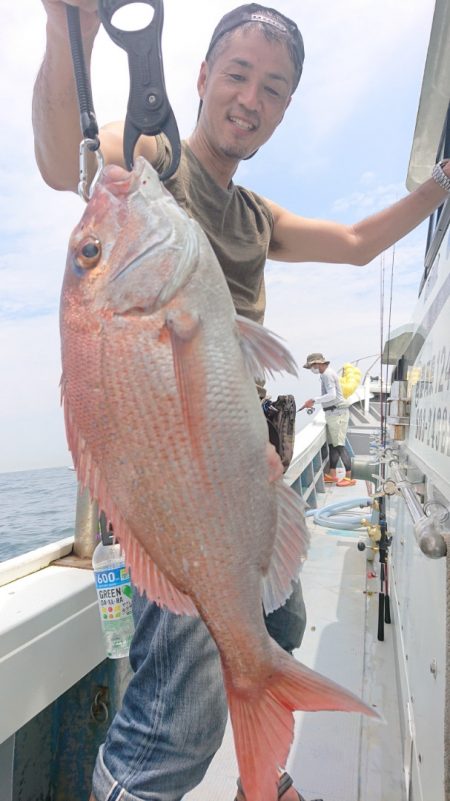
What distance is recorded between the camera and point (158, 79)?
3.75 feet

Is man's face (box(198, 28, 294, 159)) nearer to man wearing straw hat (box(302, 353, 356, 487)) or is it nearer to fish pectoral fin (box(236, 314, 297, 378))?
fish pectoral fin (box(236, 314, 297, 378))

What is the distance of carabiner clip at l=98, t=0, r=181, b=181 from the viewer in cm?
112

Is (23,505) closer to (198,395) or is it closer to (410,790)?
(410,790)

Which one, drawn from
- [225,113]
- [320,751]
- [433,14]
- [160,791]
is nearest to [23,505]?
[320,751]

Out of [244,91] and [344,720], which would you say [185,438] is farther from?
[344,720]

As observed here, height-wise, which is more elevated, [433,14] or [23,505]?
[433,14]

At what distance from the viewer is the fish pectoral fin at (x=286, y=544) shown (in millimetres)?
1121

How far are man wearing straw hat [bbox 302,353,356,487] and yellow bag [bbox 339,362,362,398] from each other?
179 cm

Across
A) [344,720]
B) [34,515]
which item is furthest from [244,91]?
[34,515]

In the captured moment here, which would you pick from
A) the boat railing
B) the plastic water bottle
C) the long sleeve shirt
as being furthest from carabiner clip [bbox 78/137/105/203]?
the long sleeve shirt

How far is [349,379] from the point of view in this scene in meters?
12.8

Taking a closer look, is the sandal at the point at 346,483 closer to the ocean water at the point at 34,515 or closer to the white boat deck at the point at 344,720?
the white boat deck at the point at 344,720

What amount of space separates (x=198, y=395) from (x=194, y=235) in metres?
0.35

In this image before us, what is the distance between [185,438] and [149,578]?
294 mm
